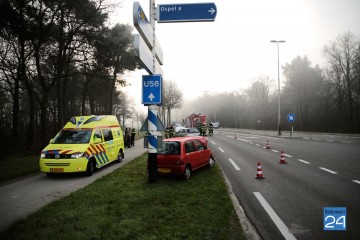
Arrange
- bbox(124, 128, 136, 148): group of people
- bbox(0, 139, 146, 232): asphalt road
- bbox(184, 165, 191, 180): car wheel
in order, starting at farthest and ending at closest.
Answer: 1. bbox(124, 128, 136, 148): group of people
2. bbox(184, 165, 191, 180): car wheel
3. bbox(0, 139, 146, 232): asphalt road

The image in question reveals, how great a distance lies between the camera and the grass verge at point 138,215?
463 cm

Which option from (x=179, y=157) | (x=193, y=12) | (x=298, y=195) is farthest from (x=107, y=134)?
(x=298, y=195)

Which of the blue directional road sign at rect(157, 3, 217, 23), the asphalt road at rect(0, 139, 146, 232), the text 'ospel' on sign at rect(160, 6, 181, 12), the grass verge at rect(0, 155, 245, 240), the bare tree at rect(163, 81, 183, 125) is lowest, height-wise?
the asphalt road at rect(0, 139, 146, 232)

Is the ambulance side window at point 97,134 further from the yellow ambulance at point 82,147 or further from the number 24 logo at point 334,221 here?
the number 24 logo at point 334,221

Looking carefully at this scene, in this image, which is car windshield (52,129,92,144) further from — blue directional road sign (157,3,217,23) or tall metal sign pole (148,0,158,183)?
blue directional road sign (157,3,217,23)

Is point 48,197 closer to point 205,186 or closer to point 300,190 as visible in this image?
point 205,186

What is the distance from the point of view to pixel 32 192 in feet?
26.2

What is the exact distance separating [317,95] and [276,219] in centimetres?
5017

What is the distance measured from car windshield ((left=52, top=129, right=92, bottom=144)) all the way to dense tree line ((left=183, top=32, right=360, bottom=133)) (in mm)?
38428

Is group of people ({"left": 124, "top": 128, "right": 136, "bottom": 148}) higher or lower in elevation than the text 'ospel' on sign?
lower

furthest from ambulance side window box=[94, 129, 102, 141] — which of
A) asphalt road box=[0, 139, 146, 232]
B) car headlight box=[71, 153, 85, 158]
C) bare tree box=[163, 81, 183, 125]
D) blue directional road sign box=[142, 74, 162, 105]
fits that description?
bare tree box=[163, 81, 183, 125]

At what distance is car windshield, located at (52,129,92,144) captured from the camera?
10.6 meters

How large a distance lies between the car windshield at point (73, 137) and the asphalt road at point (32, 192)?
142 centimetres

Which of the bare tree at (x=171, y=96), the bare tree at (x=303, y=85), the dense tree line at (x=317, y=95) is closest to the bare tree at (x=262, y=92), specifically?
the dense tree line at (x=317, y=95)
